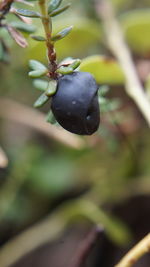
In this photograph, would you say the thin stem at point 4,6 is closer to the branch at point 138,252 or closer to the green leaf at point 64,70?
the green leaf at point 64,70

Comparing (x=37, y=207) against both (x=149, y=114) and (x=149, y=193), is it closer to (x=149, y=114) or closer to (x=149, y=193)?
(x=149, y=193)

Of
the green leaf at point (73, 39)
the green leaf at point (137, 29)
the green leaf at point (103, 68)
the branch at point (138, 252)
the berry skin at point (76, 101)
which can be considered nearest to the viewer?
the berry skin at point (76, 101)

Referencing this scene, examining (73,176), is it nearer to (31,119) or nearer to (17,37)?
(31,119)

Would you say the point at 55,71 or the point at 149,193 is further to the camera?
the point at 149,193

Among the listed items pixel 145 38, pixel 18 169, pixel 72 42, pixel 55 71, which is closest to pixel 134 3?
pixel 145 38

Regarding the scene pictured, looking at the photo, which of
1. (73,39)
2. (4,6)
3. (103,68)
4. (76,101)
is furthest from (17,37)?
(73,39)

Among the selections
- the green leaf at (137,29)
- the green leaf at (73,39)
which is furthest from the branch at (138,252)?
the green leaf at (137,29)
